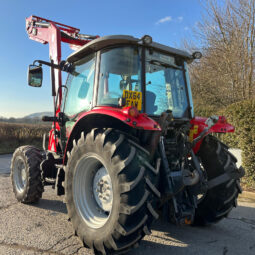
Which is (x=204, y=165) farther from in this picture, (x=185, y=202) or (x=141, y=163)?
(x=141, y=163)

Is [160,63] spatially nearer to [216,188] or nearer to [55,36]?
[216,188]

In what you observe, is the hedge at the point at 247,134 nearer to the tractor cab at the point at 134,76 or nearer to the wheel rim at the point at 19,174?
the tractor cab at the point at 134,76

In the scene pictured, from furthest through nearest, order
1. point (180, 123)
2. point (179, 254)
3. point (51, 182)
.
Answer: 1. point (51, 182)
2. point (180, 123)
3. point (179, 254)

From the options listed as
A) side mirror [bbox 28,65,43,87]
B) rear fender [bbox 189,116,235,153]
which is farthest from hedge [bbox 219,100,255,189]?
side mirror [bbox 28,65,43,87]

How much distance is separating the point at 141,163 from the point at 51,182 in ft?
6.79

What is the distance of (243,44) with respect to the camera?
8.89 metres

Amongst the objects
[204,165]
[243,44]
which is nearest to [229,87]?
[243,44]

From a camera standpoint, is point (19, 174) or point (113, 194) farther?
point (19, 174)

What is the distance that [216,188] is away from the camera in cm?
338

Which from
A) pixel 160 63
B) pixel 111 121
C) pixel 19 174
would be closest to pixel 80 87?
pixel 111 121

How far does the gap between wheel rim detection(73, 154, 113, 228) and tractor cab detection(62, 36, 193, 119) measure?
0.75 meters

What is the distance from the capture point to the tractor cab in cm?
292

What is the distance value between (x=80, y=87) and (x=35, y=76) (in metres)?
0.88

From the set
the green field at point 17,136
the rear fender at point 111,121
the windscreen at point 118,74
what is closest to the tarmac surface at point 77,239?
the rear fender at point 111,121
